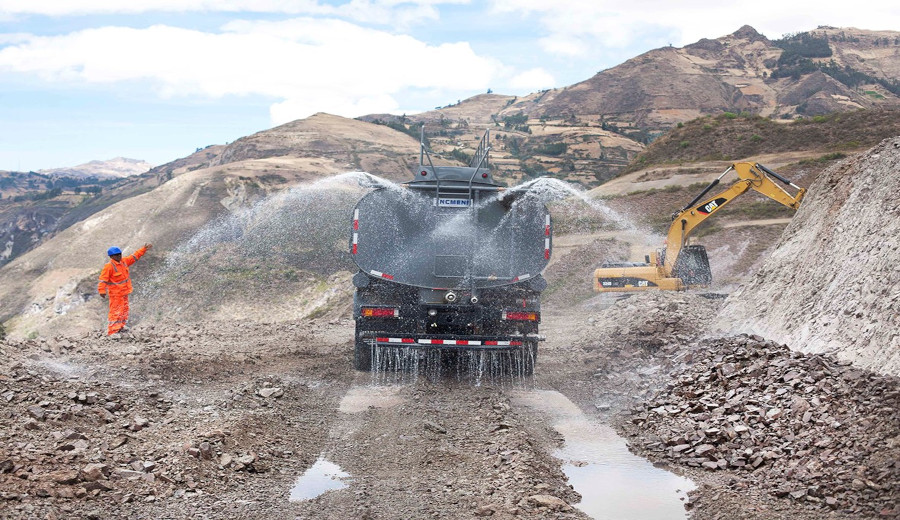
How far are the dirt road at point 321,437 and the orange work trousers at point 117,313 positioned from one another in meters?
0.55

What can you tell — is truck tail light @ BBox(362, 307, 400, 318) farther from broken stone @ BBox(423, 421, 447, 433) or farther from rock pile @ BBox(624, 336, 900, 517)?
rock pile @ BBox(624, 336, 900, 517)

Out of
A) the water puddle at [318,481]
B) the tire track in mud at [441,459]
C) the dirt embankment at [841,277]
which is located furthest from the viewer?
the dirt embankment at [841,277]

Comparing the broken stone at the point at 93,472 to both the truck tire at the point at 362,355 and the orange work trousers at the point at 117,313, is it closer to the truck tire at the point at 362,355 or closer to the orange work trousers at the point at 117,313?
the truck tire at the point at 362,355

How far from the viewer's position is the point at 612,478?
7.64m

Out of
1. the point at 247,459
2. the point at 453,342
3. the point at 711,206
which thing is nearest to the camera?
the point at 247,459

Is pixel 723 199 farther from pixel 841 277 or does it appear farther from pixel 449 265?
pixel 449 265

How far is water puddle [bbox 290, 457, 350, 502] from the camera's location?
670 centimetres

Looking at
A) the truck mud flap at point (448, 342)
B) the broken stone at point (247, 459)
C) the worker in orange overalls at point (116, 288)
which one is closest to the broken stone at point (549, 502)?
the broken stone at point (247, 459)

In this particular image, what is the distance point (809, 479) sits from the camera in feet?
21.6

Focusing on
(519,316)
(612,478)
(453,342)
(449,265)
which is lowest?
(612,478)

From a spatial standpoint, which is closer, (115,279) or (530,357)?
(530,357)

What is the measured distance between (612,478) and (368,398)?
13.0 ft

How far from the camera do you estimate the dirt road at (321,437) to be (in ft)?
20.1

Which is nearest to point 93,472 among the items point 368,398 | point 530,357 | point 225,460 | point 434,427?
point 225,460
